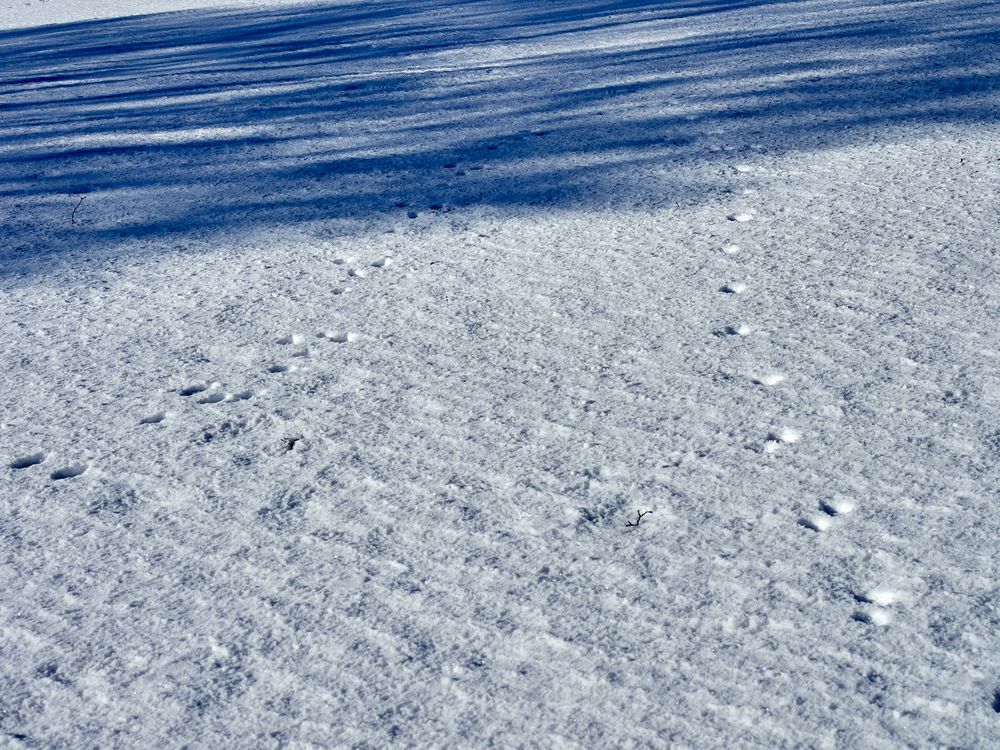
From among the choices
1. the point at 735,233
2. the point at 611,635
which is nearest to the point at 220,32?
the point at 735,233

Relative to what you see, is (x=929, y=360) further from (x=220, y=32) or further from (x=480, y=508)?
(x=220, y=32)

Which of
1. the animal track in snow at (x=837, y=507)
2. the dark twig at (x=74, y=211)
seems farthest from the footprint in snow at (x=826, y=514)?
the dark twig at (x=74, y=211)

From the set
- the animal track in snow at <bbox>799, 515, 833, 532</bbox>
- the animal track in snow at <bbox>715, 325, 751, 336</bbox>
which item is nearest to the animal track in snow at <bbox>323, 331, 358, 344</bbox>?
the animal track in snow at <bbox>715, 325, 751, 336</bbox>

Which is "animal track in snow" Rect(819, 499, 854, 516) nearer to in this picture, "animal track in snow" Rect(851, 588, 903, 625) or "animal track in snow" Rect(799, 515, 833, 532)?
"animal track in snow" Rect(799, 515, 833, 532)

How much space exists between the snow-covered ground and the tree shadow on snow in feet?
0.17

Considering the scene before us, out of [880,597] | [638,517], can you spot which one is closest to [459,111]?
[638,517]

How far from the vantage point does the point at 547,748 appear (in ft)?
6.15

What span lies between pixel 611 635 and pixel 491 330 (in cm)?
156

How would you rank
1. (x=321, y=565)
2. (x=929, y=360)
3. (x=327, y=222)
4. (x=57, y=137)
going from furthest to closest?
(x=57, y=137) < (x=327, y=222) < (x=929, y=360) < (x=321, y=565)

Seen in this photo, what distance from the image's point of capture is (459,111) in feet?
21.3

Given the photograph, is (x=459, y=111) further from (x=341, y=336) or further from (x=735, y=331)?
(x=735, y=331)

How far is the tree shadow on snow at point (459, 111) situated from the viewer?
4.96 meters

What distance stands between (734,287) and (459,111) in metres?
3.32

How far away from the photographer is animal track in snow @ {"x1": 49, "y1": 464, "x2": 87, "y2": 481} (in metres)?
2.82
